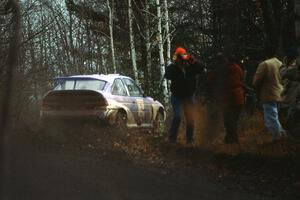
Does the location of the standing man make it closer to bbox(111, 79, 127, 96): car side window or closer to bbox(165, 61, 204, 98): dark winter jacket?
bbox(165, 61, 204, 98): dark winter jacket

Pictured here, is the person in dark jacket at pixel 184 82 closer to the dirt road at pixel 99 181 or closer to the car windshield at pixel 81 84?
the dirt road at pixel 99 181

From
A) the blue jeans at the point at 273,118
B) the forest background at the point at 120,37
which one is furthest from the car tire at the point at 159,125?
the blue jeans at the point at 273,118

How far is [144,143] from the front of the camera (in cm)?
1273

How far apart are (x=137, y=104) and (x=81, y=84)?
200 cm

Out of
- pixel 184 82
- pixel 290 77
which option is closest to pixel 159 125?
pixel 184 82

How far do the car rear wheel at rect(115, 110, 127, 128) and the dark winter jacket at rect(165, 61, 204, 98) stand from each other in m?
3.14

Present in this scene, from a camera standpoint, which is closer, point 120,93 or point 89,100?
point 89,100

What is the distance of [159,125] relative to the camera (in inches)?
639

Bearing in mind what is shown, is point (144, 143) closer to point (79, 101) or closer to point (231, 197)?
point (79, 101)

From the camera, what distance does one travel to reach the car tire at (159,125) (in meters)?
14.7

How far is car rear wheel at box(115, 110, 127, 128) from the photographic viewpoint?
1456 cm

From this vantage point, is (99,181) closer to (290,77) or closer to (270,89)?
(290,77)

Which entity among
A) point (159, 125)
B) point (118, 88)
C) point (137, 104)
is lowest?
point (159, 125)

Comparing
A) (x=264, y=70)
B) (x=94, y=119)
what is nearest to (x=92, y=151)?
(x=94, y=119)
